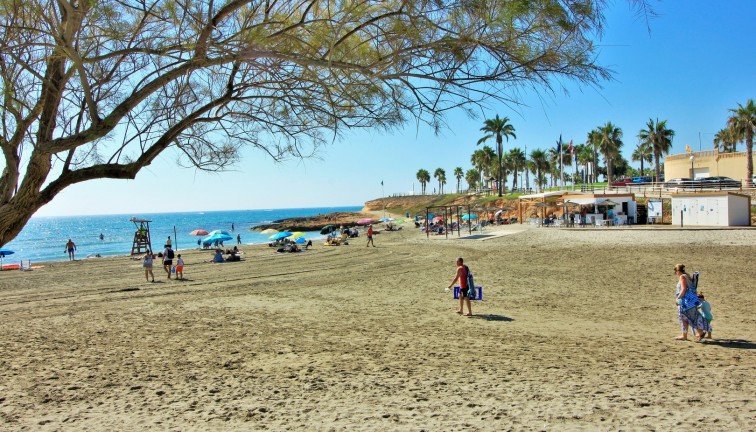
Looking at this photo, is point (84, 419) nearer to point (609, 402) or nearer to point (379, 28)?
point (379, 28)

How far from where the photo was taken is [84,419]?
6.31 metres

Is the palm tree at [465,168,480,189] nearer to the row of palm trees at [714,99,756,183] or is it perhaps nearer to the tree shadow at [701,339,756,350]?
the row of palm trees at [714,99,756,183]

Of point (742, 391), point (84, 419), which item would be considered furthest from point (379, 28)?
point (742, 391)

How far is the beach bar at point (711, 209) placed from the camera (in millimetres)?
30422

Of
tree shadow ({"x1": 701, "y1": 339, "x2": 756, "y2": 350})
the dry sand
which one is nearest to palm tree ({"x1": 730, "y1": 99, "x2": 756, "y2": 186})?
the dry sand

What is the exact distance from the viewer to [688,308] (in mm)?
9555

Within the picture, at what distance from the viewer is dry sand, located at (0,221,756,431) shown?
6.25m

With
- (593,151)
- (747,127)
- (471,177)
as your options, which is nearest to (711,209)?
(747,127)

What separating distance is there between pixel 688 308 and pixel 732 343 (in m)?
0.91

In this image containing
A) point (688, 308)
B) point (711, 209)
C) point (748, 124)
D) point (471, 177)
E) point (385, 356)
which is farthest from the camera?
point (471, 177)

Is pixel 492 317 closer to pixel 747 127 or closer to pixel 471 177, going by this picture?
pixel 747 127

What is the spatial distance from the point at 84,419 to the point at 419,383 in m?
4.37

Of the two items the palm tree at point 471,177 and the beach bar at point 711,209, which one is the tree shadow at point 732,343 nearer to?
the beach bar at point 711,209

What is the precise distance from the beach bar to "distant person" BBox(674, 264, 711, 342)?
2550cm
